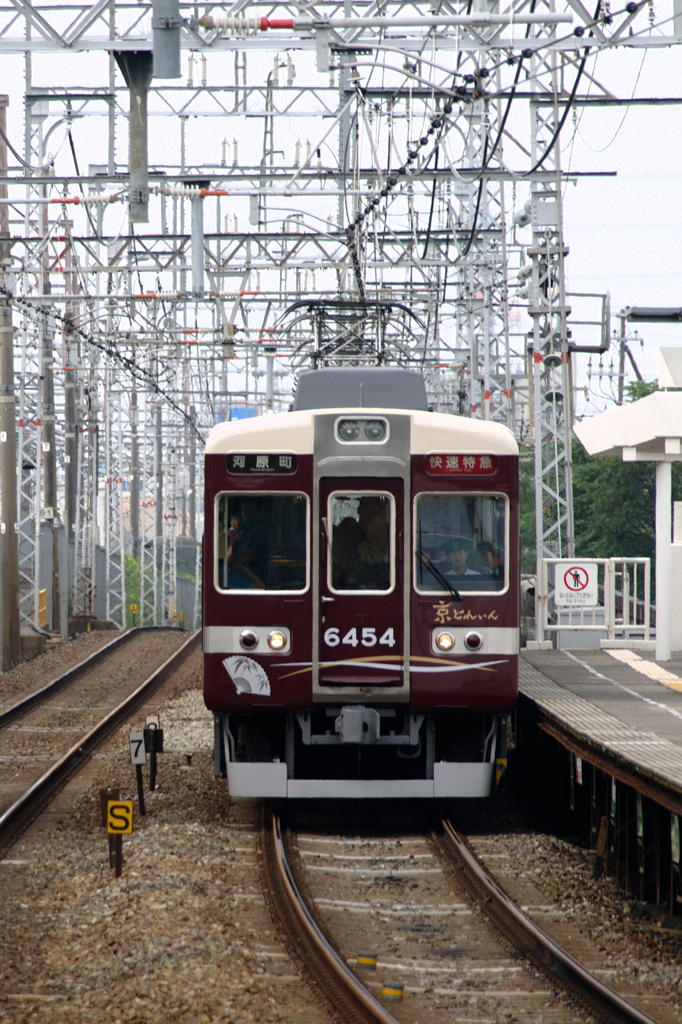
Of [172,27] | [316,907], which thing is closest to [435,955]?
[316,907]

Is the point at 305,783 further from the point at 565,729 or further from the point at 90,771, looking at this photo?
the point at 90,771

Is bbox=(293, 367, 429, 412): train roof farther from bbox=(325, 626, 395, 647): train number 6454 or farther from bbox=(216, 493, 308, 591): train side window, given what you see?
bbox=(325, 626, 395, 647): train number 6454

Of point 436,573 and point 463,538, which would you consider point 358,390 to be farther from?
point 436,573

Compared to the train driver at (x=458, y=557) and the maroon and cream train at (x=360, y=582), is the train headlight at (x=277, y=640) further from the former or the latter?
the train driver at (x=458, y=557)

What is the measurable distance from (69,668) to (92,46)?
13536 millimetres

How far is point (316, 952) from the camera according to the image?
18.8ft

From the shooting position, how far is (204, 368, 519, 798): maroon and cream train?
803 cm

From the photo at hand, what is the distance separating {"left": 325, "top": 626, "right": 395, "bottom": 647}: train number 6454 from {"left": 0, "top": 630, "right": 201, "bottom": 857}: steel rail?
2.63 metres

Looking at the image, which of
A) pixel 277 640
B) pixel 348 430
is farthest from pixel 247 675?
pixel 348 430

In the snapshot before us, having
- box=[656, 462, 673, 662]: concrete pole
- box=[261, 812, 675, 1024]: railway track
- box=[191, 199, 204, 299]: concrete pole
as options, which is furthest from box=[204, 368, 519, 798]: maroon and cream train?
box=[191, 199, 204, 299]: concrete pole

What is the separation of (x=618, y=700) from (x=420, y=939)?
354 cm

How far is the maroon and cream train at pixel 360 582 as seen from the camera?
803 cm

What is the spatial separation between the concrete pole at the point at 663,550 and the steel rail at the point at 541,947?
4.31 metres

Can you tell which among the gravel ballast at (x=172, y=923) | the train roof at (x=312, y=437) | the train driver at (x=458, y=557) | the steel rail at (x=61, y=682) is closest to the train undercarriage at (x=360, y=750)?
the gravel ballast at (x=172, y=923)
